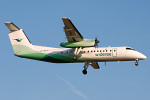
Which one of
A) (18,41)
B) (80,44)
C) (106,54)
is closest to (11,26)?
(18,41)

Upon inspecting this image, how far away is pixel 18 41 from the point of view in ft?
106

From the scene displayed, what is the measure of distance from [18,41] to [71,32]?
270 inches

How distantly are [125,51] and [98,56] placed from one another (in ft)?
9.03

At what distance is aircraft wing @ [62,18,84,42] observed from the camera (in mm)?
27688

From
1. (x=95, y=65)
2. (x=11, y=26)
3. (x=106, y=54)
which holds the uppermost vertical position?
(x=11, y=26)

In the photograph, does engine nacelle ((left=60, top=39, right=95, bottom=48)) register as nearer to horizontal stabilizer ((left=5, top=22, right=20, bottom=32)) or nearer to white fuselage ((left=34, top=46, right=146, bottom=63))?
white fuselage ((left=34, top=46, right=146, bottom=63))

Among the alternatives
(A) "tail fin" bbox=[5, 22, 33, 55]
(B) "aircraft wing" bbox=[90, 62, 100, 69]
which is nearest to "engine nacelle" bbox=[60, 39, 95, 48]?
(A) "tail fin" bbox=[5, 22, 33, 55]

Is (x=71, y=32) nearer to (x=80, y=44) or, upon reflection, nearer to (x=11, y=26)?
(x=80, y=44)

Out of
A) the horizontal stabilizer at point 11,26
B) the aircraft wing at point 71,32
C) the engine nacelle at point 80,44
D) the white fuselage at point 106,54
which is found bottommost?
the white fuselage at point 106,54

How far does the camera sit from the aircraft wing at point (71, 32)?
90.8 feet

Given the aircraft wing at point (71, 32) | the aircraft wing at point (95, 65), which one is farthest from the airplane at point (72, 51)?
the aircraft wing at point (95, 65)

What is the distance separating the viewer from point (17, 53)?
3216 centimetres

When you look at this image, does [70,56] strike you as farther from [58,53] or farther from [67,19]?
[67,19]

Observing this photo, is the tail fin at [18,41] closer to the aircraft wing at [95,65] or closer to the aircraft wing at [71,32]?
the aircraft wing at [71,32]
